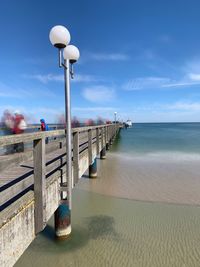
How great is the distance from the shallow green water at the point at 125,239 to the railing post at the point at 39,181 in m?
2.33

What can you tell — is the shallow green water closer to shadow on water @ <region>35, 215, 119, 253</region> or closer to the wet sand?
shadow on water @ <region>35, 215, 119, 253</region>

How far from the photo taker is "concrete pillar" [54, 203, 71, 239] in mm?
5680

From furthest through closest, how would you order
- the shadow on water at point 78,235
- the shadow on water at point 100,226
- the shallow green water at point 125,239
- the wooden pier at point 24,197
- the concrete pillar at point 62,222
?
the shadow on water at point 100,226, the concrete pillar at point 62,222, the shadow on water at point 78,235, the shallow green water at point 125,239, the wooden pier at point 24,197

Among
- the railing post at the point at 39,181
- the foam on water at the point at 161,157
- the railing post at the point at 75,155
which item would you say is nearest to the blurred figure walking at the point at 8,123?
the railing post at the point at 75,155

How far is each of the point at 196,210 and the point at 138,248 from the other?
3312 millimetres

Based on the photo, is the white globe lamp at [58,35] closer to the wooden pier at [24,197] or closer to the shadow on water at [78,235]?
the wooden pier at [24,197]

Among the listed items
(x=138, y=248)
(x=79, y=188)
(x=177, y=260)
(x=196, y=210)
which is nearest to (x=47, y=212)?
(x=138, y=248)

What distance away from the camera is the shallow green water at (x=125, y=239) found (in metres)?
5.04

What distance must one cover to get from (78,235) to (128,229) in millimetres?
1450

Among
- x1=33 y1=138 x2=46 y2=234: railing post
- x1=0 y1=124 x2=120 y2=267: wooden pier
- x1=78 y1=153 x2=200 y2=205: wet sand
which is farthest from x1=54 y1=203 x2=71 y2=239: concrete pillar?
x1=78 y1=153 x2=200 y2=205: wet sand

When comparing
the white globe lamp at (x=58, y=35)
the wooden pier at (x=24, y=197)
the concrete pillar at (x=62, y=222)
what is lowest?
the concrete pillar at (x=62, y=222)

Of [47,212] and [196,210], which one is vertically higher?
[47,212]

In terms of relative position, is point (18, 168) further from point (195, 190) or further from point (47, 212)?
point (195, 190)

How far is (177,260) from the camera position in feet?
16.3
